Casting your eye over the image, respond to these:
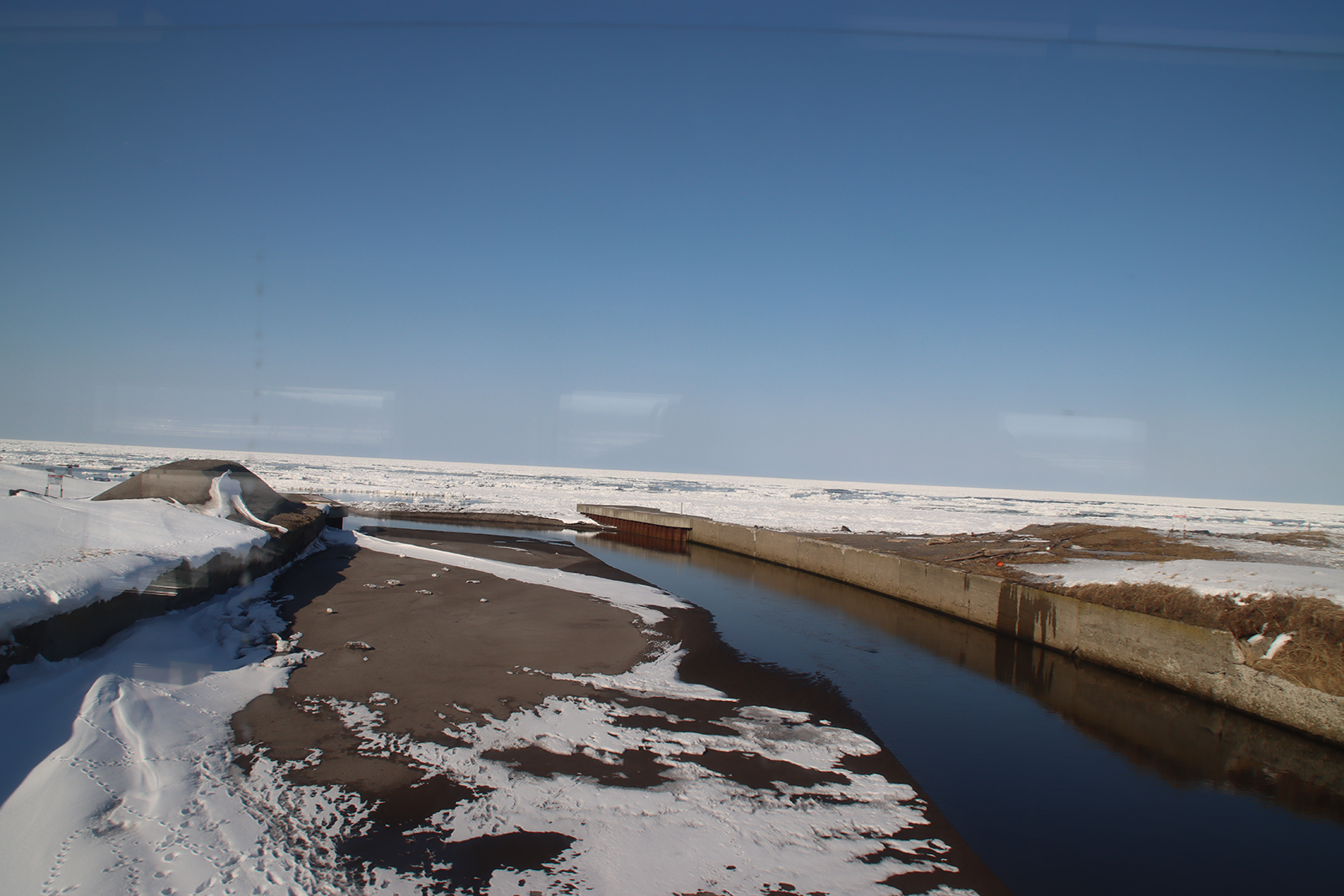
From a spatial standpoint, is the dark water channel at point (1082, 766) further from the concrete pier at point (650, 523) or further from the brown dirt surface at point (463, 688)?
the concrete pier at point (650, 523)

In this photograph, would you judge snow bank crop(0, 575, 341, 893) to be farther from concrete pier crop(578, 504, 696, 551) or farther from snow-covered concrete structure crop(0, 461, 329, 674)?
concrete pier crop(578, 504, 696, 551)

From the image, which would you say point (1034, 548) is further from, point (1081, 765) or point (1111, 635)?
point (1081, 765)

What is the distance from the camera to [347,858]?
3381mm

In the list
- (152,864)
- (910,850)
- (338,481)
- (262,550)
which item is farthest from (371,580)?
(338,481)

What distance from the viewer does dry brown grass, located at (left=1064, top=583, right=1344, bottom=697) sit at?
6801mm

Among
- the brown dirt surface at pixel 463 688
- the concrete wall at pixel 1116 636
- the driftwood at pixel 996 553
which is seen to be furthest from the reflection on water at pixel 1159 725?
the brown dirt surface at pixel 463 688

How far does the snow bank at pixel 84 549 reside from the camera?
4.86 metres

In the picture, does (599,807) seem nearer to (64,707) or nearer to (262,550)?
(64,707)

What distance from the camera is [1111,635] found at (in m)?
9.25

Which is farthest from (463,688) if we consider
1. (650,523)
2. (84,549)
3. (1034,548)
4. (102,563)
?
(650,523)

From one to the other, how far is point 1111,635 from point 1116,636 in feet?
0.21

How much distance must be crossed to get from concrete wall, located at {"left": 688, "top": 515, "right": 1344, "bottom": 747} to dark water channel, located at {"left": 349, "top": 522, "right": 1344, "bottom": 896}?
21 cm

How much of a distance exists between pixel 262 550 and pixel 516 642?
5.39 metres

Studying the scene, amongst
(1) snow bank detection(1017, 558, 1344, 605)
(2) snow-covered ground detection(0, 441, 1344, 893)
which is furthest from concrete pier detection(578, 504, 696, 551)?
(2) snow-covered ground detection(0, 441, 1344, 893)
